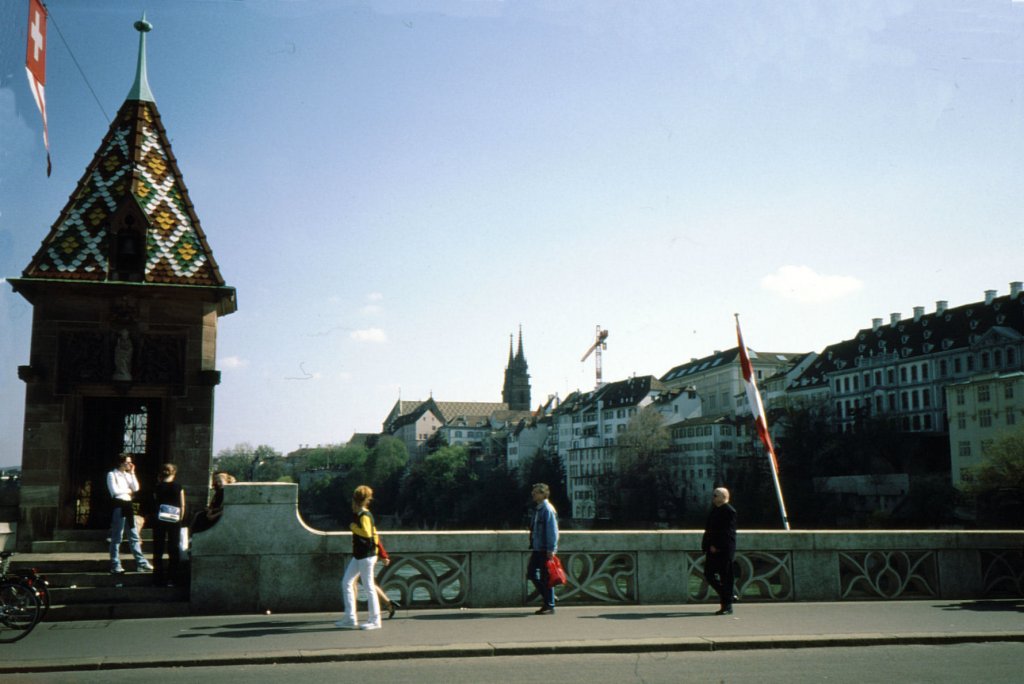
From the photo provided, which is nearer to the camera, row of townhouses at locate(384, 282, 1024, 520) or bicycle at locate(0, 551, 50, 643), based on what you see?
Result: bicycle at locate(0, 551, 50, 643)

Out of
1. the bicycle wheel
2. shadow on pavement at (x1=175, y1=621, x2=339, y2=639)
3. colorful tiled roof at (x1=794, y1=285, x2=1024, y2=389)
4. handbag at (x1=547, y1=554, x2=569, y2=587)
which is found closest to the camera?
the bicycle wheel

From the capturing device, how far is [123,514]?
12.9 m

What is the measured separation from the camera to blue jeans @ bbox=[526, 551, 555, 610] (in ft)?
40.8

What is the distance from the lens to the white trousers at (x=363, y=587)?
36.8ft

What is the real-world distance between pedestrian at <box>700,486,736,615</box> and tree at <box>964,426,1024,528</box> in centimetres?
5348

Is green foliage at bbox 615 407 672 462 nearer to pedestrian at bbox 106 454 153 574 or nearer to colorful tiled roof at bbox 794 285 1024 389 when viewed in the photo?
colorful tiled roof at bbox 794 285 1024 389

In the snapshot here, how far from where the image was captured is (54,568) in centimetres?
1263

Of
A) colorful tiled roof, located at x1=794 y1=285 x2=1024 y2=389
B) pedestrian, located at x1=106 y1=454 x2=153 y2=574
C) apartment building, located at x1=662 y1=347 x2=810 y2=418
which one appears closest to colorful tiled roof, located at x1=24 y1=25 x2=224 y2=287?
pedestrian, located at x1=106 y1=454 x2=153 y2=574

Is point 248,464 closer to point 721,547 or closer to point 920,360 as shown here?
point 920,360

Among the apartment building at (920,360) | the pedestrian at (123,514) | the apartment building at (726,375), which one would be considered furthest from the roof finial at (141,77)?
the apartment building at (726,375)

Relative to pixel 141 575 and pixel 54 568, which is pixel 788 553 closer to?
pixel 141 575

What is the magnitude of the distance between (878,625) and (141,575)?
9266 mm

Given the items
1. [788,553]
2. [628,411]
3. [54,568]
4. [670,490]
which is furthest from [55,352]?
[628,411]

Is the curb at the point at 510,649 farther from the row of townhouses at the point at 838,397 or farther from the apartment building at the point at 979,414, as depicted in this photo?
the row of townhouses at the point at 838,397
